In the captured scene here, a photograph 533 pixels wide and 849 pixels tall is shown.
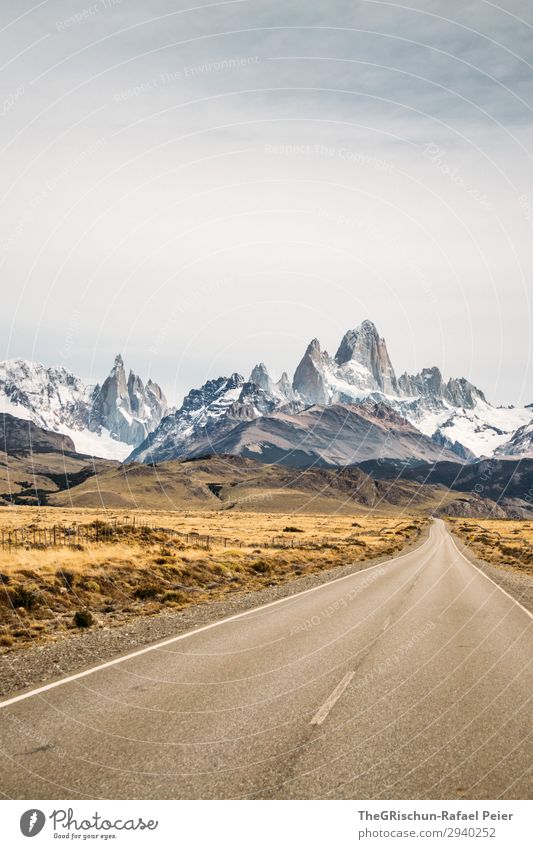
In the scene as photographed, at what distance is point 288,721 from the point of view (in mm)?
8500

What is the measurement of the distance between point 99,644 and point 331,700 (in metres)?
6.98

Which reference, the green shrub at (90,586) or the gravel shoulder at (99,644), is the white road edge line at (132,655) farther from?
the green shrub at (90,586)

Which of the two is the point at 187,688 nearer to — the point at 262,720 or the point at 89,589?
the point at 262,720

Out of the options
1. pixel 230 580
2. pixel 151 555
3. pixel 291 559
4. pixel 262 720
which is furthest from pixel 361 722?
pixel 291 559


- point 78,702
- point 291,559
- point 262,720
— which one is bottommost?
point 291,559

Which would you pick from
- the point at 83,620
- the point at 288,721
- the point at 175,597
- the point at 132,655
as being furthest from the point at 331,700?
the point at 175,597

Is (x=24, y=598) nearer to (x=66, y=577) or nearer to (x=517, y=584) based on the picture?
(x=66, y=577)

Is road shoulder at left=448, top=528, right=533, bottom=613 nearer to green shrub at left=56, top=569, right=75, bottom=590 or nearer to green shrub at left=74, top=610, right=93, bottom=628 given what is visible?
green shrub at left=74, top=610, right=93, bottom=628

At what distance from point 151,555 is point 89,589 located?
9388mm

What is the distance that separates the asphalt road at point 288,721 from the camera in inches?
259

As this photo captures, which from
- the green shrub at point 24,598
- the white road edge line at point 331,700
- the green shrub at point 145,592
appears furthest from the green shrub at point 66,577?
the white road edge line at point 331,700

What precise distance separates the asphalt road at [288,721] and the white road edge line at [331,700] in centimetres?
4

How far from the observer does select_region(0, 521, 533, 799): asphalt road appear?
658 cm
